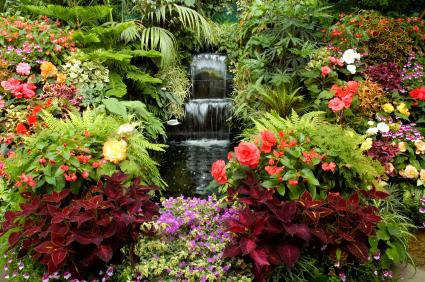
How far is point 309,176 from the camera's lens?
2809 mm

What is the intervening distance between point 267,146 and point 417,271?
1.47 m

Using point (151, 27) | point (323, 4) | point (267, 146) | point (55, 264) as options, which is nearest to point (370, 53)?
point (323, 4)

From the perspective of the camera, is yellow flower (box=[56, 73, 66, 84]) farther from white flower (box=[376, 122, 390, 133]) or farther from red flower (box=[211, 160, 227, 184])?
white flower (box=[376, 122, 390, 133])

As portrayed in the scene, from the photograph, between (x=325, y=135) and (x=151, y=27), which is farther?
(x=151, y=27)

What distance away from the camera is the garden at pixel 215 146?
2557mm

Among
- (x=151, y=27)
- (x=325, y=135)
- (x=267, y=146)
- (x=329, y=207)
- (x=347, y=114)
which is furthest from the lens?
(x=151, y=27)

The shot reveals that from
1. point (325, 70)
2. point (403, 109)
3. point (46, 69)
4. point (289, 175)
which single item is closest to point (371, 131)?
point (403, 109)

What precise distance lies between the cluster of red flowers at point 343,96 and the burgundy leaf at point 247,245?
187 centimetres

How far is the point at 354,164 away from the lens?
9.60ft

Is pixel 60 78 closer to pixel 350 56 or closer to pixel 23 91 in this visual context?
pixel 23 91

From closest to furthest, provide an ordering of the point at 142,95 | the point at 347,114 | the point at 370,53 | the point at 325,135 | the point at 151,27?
the point at 325,135
the point at 347,114
the point at 370,53
the point at 142,95
the point at 151,27

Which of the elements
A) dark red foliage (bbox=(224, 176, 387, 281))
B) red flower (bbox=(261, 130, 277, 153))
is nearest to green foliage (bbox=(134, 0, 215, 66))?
red flower (bbox=(261, 130, 277, 153))

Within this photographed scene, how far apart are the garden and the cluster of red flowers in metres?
0.02

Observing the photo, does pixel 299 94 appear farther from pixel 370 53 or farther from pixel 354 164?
pixel 354 164
